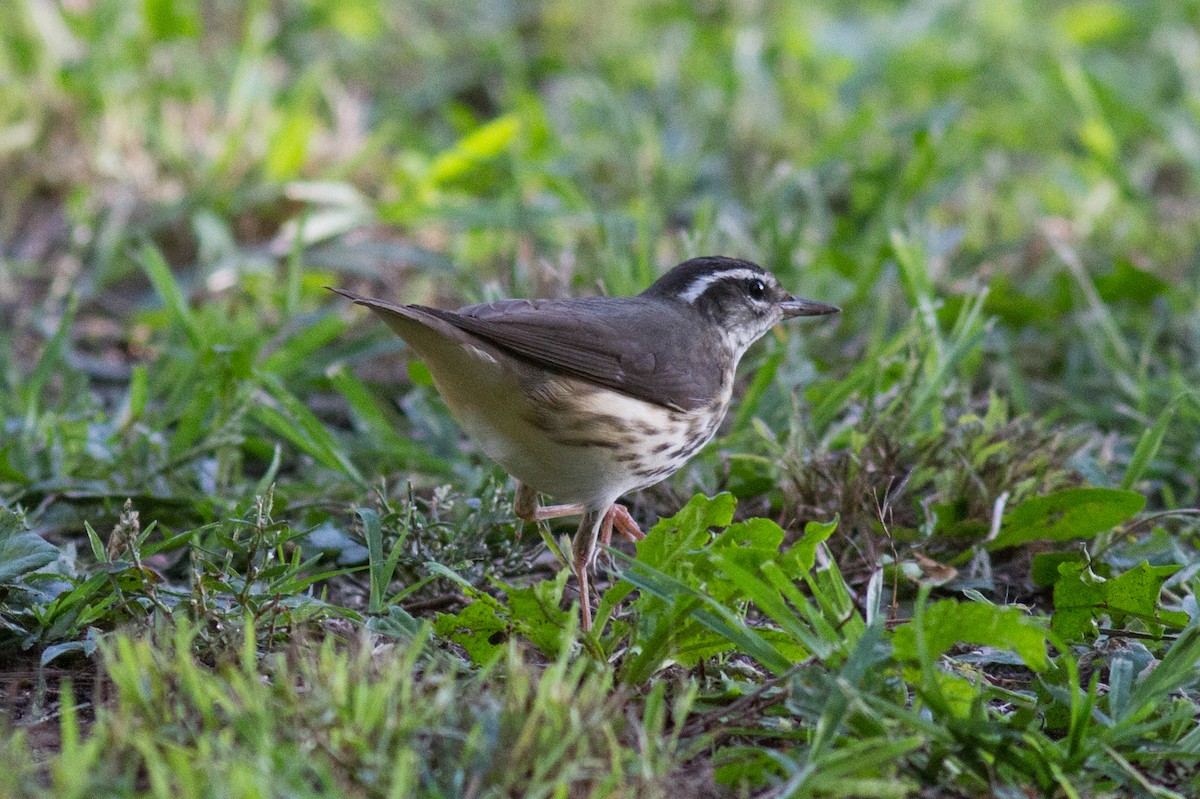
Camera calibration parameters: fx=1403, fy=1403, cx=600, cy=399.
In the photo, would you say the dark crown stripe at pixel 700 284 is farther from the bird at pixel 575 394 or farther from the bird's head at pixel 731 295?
the bird at pixel 575 394

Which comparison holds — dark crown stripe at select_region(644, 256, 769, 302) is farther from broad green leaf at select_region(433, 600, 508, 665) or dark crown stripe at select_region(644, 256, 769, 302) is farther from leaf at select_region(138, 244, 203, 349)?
leaf at select_region(138, 244, 203, 349)

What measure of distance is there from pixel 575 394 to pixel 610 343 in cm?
26

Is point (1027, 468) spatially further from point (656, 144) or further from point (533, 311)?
point (656, 144)

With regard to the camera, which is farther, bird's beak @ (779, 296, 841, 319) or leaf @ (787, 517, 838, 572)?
bird's beak @ (779, 296, 841, 319)

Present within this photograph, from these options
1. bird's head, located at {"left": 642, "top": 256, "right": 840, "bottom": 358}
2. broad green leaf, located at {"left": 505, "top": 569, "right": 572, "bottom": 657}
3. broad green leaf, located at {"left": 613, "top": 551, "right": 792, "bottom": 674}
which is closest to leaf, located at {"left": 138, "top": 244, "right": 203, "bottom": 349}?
bird's head, located at {"left": 642, "top": 256, "right": 840, "bottom": 358}

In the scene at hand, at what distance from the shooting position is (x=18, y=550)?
3580 mm

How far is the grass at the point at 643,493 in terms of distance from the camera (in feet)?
9.84

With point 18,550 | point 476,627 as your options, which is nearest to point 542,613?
point 476,627

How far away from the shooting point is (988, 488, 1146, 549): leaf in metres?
4.12

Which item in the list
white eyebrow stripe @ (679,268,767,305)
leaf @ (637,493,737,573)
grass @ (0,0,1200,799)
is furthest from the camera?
white eyebrow stripe @ (679,268,767,305)

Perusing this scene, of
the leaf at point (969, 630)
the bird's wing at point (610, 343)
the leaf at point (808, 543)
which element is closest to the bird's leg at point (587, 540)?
the bird's wing at point (610, 343)

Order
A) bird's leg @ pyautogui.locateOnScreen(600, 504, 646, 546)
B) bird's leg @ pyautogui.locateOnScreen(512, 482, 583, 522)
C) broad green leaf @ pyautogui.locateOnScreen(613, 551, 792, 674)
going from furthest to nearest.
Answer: bird's leg @ pyautogui.locateOnScreen(600, 504, 646, 546) < bird's leg @ pyautogui.locateOnScreen(512, 482, 583, 522) < broad green leaf @ pyautogui.locateOnScreen(613, 551, 792, 674)

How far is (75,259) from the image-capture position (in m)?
6.30

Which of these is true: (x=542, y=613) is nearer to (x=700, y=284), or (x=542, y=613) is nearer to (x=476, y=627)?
(x=476, y=627)
